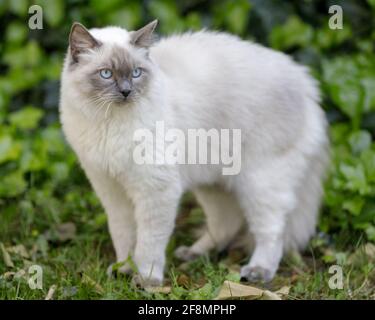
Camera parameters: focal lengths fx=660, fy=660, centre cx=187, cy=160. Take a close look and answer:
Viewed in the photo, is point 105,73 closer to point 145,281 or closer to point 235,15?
point 145,281

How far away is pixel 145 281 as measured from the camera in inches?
137

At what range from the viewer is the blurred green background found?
4449 mm

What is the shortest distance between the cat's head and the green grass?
3.17 ft

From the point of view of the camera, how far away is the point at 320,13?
525cm

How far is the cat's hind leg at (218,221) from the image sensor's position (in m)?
4.14

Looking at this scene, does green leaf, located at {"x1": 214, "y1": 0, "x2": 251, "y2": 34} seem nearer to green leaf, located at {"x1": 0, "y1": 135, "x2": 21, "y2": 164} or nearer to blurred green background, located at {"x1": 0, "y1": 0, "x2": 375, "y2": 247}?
blurred green background, located at {"x1": 0, "y1": 0, "x2": 375, "y2": 247}

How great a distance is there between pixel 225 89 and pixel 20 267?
59.7 inches

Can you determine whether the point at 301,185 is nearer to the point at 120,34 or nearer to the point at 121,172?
the point at 121,172

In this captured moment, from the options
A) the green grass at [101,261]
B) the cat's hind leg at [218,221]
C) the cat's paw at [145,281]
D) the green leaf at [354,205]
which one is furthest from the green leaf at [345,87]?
the cat's paw at [145,281]

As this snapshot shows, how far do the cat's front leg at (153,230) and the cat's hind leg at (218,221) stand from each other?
60 cm

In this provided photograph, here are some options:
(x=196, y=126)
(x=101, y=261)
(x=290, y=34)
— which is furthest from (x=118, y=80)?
(x=290, y=34)

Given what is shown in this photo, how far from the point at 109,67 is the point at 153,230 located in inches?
34.8

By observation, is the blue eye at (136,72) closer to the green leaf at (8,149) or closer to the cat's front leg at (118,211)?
the cat's front leg at (118,211)

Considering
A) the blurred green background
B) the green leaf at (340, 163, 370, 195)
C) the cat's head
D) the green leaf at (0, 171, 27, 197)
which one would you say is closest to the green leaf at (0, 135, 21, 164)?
the blurred green background
